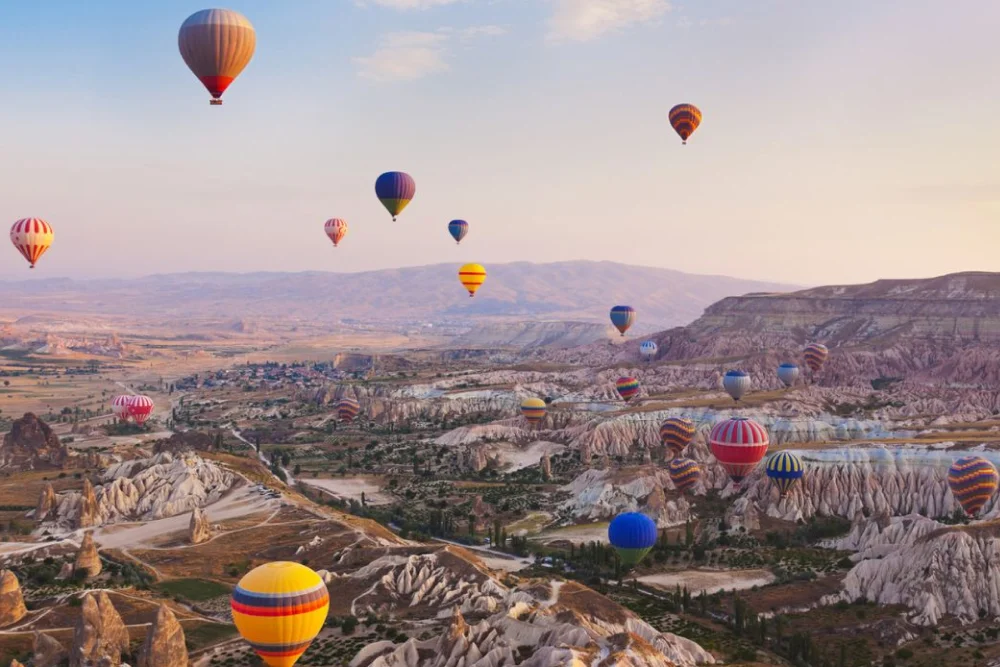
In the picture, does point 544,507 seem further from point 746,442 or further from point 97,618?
point 97,618

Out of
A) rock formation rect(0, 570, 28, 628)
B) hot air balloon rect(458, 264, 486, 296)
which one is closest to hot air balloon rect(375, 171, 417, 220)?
hot air balloon rect(458, 264, 486, 296)

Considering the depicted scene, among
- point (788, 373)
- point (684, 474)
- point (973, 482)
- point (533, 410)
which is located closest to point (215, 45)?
point (684, 474)

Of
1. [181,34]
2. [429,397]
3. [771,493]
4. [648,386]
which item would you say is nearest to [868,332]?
[648,386]

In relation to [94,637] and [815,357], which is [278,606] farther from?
[815,357]

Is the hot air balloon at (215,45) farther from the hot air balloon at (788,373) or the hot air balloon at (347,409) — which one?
the hot air balloon at (788,373)

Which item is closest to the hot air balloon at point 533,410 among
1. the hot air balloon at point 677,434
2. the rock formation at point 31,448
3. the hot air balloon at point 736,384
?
the hot air balloon at point 736,384
